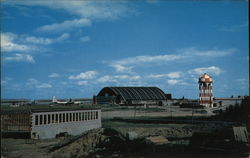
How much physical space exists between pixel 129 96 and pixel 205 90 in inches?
1144

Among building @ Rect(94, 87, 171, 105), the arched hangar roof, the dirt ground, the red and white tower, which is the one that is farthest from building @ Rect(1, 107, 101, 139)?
the arched hangar roof

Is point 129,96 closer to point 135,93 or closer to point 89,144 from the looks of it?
point 135,93

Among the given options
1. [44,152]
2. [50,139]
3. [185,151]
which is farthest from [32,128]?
[185,151]

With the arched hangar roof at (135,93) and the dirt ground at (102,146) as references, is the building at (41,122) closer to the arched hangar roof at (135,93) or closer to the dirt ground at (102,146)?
the dirt ground at (102,146)

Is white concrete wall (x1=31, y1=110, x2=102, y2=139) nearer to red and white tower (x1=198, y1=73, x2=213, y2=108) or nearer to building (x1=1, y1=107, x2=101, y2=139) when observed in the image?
building (x1=1, y1=107, x2=101, y2=139)

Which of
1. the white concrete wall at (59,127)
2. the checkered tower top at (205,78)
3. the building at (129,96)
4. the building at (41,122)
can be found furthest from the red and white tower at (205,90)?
the building at (41,122)

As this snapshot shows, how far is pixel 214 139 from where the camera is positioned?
16.8 m

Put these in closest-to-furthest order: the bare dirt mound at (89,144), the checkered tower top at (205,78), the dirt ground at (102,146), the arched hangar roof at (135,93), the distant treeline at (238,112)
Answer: the dirt ground at (102,146) < the bare dirt mound at (89,144) < the distant treeline at (238,112) < the checkered tower top at (205,78) < the arched hangar roof at (135,93)

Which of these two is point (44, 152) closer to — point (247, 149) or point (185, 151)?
point (185, 151)

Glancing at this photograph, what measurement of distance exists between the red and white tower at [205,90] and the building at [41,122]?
3678cm

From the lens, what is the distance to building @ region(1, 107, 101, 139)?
1003 inches

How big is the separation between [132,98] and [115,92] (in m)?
5.49

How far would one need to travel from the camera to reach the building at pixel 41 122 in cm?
2547

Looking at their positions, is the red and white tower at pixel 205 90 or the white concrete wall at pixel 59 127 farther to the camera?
the red and white tower at pixel 205 90
